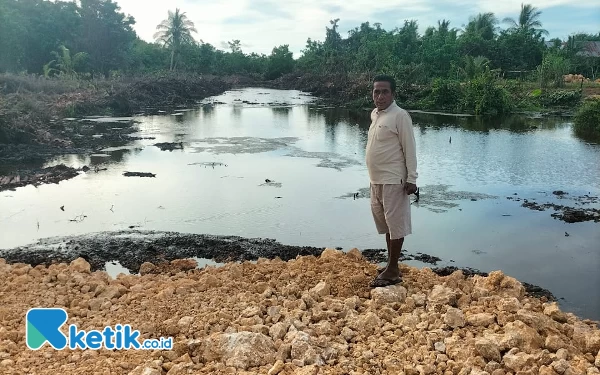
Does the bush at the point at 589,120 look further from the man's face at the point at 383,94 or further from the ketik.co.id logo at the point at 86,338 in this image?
the ketik.co.id logo at the point at 86,338

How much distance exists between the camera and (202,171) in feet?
33.9

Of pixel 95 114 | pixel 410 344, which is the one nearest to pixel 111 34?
pixel 95 114

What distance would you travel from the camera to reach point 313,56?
46.8 m

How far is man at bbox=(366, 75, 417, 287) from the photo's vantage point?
365cm

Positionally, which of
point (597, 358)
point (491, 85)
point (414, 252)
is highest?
point (491, 85)

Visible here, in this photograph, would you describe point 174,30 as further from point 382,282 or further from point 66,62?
point 382,282

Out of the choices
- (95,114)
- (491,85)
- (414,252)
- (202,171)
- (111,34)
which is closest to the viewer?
(414,252)

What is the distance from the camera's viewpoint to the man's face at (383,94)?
368cm

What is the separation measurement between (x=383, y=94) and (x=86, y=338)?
8.59 feet

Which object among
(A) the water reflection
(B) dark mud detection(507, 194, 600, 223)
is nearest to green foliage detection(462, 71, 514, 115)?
(A) the water reflection

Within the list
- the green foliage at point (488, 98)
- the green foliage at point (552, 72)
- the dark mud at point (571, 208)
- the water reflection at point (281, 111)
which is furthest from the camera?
the green foliage at point (552, 72)

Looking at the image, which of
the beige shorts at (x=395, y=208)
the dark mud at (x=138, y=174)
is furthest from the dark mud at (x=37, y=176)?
the beige shorts at (x=395, y=208)

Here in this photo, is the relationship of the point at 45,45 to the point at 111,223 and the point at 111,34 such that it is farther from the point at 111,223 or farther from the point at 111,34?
the point at 111,223

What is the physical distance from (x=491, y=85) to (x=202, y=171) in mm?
16332
